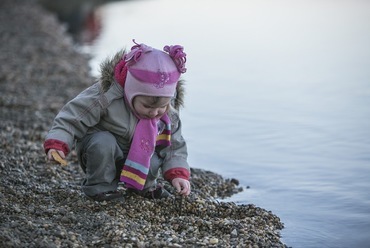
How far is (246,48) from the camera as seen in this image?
13031 mm

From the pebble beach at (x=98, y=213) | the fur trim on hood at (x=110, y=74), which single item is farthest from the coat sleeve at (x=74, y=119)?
the pebble beach at (x=98, y=213)

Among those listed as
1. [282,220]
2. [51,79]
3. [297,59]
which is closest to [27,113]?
[51,79]

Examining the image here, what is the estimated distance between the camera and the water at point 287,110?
531 cm

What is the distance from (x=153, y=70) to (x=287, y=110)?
13.9ft

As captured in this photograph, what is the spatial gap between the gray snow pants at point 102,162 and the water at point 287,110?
1.15 m

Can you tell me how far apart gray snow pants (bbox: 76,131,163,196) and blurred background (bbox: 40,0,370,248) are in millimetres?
739

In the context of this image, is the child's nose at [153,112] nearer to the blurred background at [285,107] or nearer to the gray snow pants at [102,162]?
the gray snow pants at [102,162]

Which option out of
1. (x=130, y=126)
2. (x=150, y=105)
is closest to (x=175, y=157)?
(x=130, y=126)

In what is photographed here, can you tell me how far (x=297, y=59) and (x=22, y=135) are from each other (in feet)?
19.9

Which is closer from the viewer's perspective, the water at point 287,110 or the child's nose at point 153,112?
the child's nose at point 153,112

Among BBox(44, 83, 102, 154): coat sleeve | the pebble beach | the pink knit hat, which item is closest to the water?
the pebble beach

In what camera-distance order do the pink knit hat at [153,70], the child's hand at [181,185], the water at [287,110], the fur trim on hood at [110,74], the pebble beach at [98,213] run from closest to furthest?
the pebble beach at [98,213] < the pink knit hat at [153,70] < the fur trim on hood at [110,74] < the child's hand at [181,185] < the water at [287,110]

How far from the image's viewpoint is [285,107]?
8406mm

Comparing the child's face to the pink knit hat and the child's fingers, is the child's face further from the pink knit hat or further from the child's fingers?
the child's fingers
